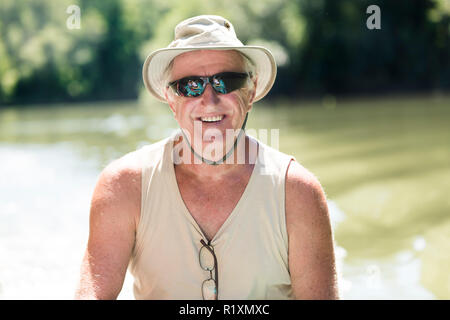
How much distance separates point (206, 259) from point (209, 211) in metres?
0.20

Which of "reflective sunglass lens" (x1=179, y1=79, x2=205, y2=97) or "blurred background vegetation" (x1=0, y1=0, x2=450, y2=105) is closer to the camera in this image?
"reflective sunglass lens" (x1=179, y1=79, x2=205, y2=97)

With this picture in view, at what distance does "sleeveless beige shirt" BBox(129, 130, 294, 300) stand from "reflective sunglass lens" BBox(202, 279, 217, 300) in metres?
0.02

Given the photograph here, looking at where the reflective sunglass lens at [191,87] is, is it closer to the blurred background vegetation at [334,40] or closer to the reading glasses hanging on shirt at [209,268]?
the reading glasses hanging on shirt at [209,268]

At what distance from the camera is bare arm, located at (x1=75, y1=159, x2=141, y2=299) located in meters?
2.30

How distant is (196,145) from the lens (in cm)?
242

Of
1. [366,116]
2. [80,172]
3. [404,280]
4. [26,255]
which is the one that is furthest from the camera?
[366,116]

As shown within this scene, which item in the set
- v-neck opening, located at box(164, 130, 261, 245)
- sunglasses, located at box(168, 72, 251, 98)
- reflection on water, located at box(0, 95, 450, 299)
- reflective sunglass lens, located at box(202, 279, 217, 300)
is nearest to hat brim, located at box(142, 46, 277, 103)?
sunglasses, located at box(168, 72, 251, 98)

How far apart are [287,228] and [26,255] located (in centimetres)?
413

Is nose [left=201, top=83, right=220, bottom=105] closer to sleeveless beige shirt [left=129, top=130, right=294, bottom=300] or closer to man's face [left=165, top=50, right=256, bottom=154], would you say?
man's face [left=165, top=50, right=256, bottom=154]

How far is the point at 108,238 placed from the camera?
7.61 ft

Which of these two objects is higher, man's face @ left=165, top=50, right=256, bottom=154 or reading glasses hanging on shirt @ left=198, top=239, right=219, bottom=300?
man's face @ left=165, top=50, right=256, bottom=154

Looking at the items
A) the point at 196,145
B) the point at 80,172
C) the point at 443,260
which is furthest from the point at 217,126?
the point at 80,172

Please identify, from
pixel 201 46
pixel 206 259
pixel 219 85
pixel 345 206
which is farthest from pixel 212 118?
pixel 345 206
